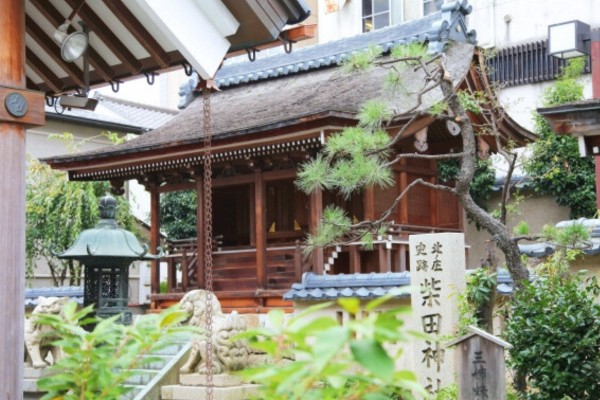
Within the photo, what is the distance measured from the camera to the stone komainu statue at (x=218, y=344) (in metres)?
11.8

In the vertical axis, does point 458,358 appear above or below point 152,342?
below

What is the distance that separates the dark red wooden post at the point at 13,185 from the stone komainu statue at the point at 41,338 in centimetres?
764

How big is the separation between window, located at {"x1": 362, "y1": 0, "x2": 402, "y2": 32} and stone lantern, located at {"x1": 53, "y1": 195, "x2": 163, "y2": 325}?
61.0 ft

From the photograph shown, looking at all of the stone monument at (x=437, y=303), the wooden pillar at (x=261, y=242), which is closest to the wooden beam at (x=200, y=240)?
the wooden pillar at (x=261, y=242)

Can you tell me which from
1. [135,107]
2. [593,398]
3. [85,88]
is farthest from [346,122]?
[135,107]

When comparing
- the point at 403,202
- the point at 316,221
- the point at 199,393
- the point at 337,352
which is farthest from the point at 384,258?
the point at 337,352

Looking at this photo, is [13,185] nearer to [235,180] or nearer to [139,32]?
[139,32]

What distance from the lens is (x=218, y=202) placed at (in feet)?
64.0

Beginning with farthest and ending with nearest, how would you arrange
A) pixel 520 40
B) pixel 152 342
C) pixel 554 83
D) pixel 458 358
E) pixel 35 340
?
pixel 520 40
pixel 554 83
pixel 35 340
pixel 458 358
pixel 152 342

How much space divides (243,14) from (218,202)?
1455 centimetres

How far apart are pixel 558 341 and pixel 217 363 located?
537 centimetres

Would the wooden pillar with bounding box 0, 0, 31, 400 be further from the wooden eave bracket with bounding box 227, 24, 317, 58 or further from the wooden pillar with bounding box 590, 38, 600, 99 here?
the wooden pillar with bounding box 590, 38, 600, 99

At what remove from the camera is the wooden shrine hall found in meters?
15.0

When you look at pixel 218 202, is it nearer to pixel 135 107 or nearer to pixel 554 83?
pixel 554 83
